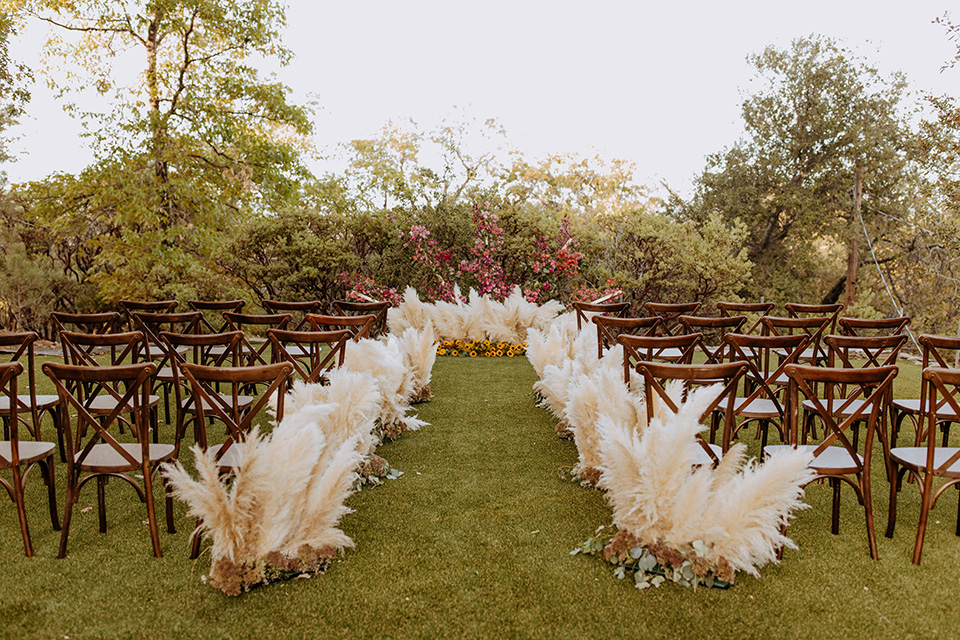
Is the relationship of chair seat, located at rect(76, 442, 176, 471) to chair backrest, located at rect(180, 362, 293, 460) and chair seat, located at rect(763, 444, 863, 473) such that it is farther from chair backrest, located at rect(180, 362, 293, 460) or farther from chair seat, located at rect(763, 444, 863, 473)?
chair seat, located at rect(763, 444, 863, 473)

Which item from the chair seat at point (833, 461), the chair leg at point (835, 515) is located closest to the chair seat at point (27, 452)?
the chair seat at point (833, 461)

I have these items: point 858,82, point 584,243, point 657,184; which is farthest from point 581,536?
point 657,184

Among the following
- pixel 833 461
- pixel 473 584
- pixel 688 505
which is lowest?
pixel 473 584

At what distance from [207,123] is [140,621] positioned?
11.5m

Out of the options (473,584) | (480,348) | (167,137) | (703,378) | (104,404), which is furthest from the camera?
(167,137)

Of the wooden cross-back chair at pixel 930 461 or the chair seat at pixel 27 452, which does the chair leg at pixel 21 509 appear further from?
the wooden cross-back chair at pixel 930 461

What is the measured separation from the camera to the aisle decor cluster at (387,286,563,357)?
365 inches

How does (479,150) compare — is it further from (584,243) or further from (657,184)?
(584,243)

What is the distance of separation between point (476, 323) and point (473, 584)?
22.0 feet

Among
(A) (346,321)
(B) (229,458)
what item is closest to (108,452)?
(B) (229,458)

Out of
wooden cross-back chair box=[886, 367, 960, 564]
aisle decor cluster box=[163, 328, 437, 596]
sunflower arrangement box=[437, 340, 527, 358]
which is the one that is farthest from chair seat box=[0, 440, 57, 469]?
sunflower arrangement box=[437, 340, 527, 358]

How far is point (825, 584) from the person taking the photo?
9.32ft

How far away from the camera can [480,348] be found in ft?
30.6

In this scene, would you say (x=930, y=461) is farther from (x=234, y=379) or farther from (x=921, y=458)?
(x=234, y=379)
